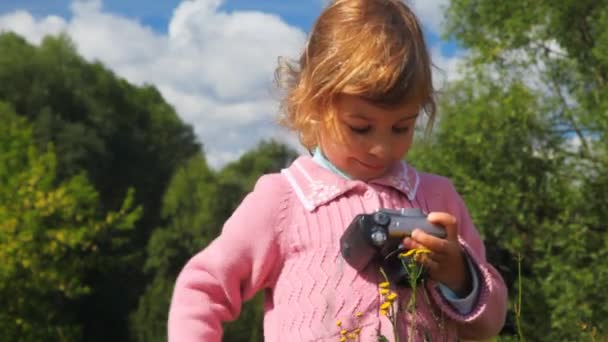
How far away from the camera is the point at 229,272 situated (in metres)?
2.88

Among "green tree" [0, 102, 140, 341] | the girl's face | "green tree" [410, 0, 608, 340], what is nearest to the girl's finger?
the girl's face

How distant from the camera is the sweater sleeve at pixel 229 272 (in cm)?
282

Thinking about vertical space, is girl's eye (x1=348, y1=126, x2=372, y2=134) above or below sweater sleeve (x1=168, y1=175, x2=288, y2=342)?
above

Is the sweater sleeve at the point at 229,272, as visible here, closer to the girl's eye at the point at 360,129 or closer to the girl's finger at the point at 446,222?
the girl's eye at the point at 360,129

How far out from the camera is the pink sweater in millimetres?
2803

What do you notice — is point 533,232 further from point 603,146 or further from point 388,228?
point 388,228

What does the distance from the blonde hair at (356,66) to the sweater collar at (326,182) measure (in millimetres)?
91

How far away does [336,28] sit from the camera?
3.05 meters

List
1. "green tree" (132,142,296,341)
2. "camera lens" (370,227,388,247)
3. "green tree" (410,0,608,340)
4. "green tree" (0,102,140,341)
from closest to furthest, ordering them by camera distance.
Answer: "camera lens" (370,227,388,247) → "green tree" (410,0,608,340) → "green tree" (0,102,140,341) → "green tree" (132,142,296,341)

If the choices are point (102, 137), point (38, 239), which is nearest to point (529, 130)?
point (38, 239)

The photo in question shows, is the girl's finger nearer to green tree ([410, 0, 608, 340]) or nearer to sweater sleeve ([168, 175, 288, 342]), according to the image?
sweater sleeve ([168, 175, 288, 342])

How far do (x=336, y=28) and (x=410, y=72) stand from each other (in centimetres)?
27

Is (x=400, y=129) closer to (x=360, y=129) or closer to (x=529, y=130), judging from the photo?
(x=360, y=129)

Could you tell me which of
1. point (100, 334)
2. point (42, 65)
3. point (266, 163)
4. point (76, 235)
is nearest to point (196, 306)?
point (76, 235)
